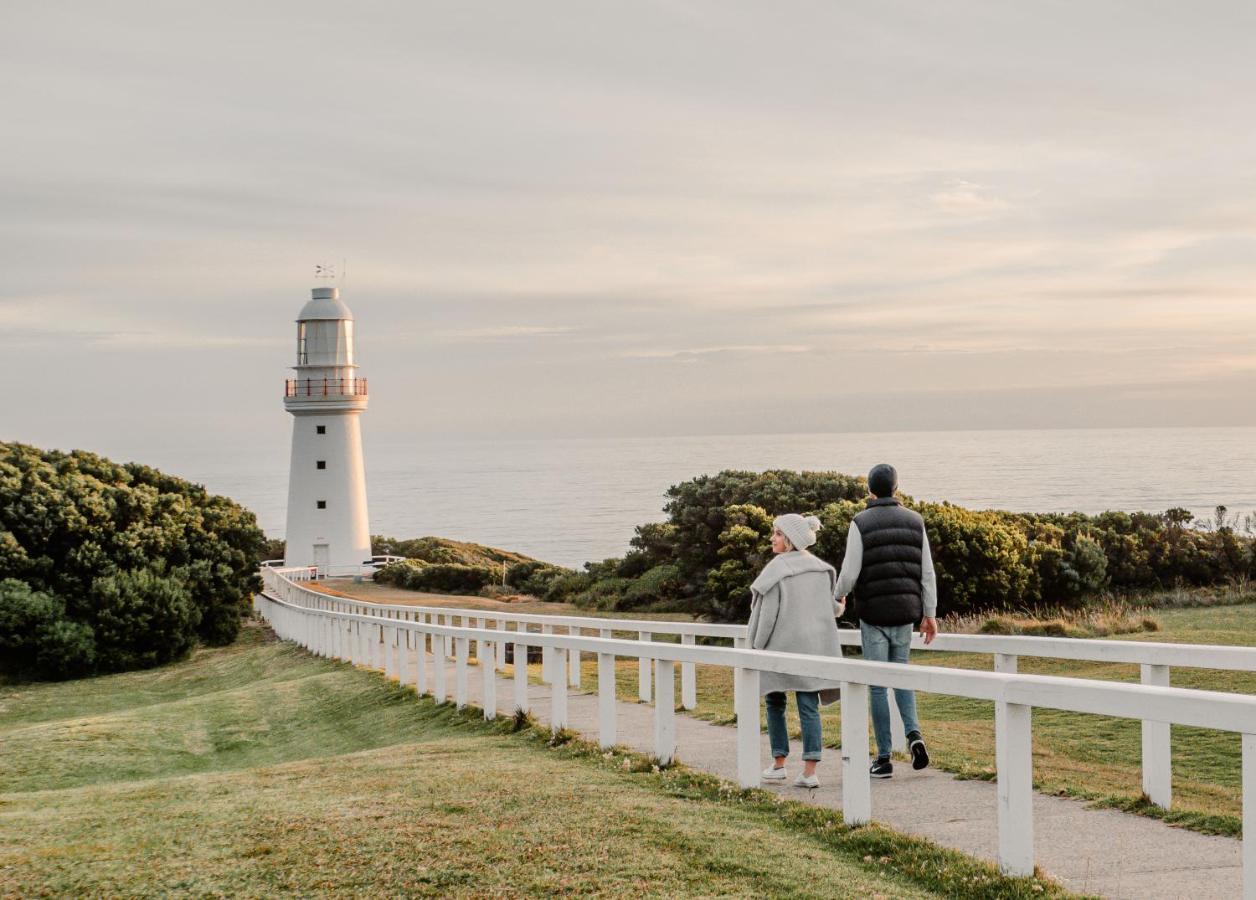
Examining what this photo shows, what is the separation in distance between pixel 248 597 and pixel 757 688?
3655 cm

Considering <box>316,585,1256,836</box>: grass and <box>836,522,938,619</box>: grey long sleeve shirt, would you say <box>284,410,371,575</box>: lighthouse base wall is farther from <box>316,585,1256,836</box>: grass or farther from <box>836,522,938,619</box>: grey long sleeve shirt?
<box>836,522,938,619</box>: grey long sleeve shirt

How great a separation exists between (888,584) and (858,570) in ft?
0.76

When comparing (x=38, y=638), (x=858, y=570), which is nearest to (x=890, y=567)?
(x=858, y=570)

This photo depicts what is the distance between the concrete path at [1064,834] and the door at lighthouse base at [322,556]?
42315 millimetres

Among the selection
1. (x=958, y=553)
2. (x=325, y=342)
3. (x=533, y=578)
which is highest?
(x=325, y=342)

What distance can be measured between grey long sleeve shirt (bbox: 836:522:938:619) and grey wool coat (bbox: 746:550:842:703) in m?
0.15

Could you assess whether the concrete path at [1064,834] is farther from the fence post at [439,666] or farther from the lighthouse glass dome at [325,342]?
the lighthouse glass dome at [325,342]

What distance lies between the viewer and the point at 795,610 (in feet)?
31.1

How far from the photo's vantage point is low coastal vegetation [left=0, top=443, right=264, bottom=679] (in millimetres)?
34938

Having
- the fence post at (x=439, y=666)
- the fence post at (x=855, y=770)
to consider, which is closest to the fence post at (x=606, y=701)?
the fence post at (x=855, y=770)

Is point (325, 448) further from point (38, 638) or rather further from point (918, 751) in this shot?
point (918, 751)

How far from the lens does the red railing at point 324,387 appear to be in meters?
51.4

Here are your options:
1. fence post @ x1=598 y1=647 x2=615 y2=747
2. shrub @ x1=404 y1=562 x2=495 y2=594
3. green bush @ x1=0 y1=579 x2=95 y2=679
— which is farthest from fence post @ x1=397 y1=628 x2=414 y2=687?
shrub @ x1=404 y1=562 x2=495 y2=594

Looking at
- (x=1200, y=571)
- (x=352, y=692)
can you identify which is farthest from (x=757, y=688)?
(x=1200, y=571)
